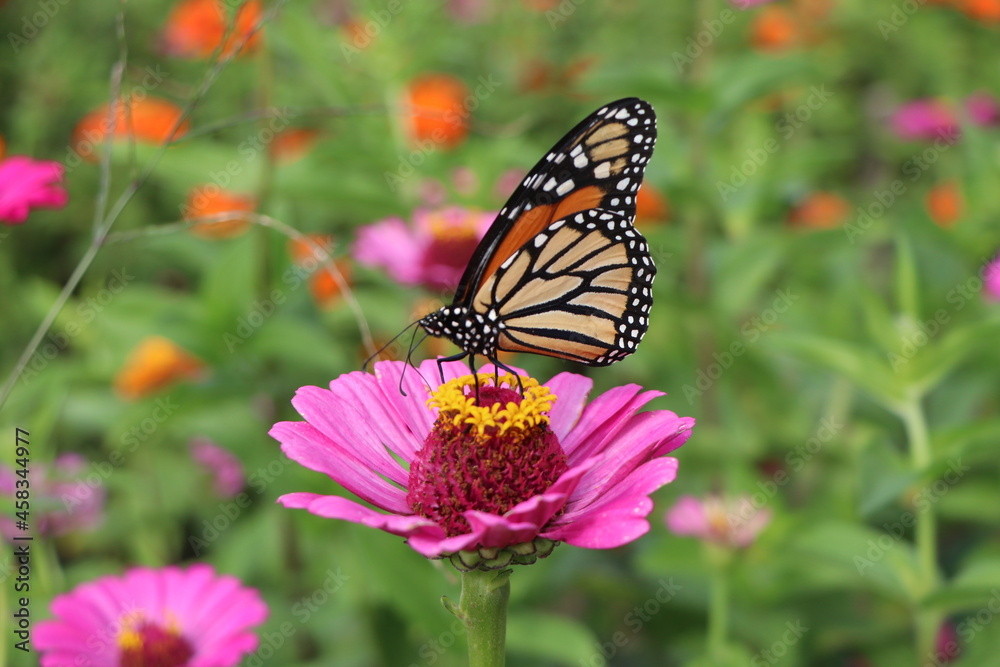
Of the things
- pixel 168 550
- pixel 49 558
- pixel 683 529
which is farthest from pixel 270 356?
pixel 683 529

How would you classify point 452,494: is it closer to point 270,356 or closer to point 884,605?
point 270,356

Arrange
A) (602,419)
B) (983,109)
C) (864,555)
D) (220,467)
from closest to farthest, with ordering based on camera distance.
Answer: (602,419)
(864,555)
(220,467)
(983,109)

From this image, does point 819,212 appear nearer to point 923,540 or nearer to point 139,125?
point 923,540

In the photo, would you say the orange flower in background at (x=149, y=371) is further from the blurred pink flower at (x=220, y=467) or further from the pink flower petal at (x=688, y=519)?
the pink flower petal at (x=688, y=519)

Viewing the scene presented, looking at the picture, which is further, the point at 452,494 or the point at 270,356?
the point at 270,356

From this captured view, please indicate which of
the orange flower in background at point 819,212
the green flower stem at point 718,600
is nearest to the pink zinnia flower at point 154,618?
the green flower stem at point 718,600

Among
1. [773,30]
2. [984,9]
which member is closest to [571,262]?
[773,30]

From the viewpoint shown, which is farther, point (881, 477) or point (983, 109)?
point (983, 109)
